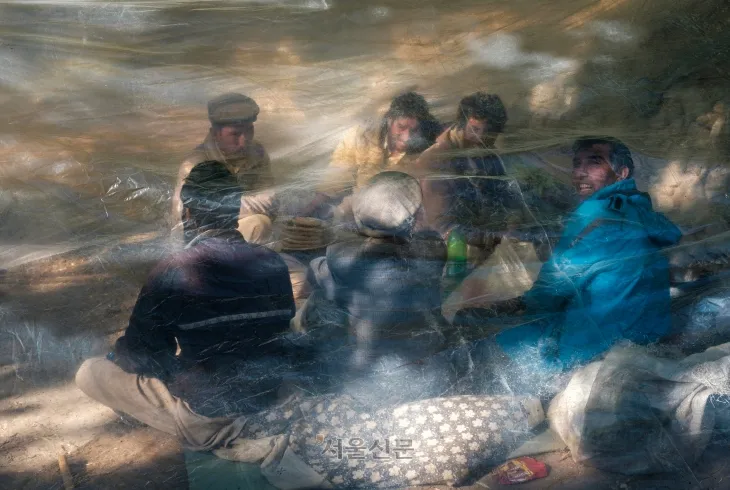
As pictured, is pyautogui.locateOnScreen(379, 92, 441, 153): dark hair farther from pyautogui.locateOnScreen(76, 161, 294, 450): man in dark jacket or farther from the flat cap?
pyautogui.locateOnScreen(76, 161, 294, 450): man in dark jacket

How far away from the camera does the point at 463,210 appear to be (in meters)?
2.35

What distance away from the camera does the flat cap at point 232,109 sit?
98.3 inches

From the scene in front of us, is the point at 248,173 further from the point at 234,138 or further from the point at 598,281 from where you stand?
the point at 598,281

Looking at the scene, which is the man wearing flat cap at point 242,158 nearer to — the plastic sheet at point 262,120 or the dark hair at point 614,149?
the plastic sheet at point 262,120

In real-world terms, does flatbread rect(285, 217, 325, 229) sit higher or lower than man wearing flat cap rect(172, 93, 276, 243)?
lower

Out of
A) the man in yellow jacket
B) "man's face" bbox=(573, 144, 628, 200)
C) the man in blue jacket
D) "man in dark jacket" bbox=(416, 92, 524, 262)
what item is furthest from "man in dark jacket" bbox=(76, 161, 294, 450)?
"man's face" bbox=(573, 144, 628, 200)

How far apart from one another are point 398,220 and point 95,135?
3.68ft

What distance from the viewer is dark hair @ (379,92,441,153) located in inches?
95.9

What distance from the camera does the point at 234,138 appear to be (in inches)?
96.8

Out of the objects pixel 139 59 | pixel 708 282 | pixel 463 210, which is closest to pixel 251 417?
pixel 463 210

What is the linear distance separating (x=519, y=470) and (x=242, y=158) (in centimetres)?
141

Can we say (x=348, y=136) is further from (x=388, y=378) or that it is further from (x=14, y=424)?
(x=14, y=424)

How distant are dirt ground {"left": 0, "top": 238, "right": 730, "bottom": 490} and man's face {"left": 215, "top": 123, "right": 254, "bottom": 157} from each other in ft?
1.28

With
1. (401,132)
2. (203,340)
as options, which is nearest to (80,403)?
(203,340)
